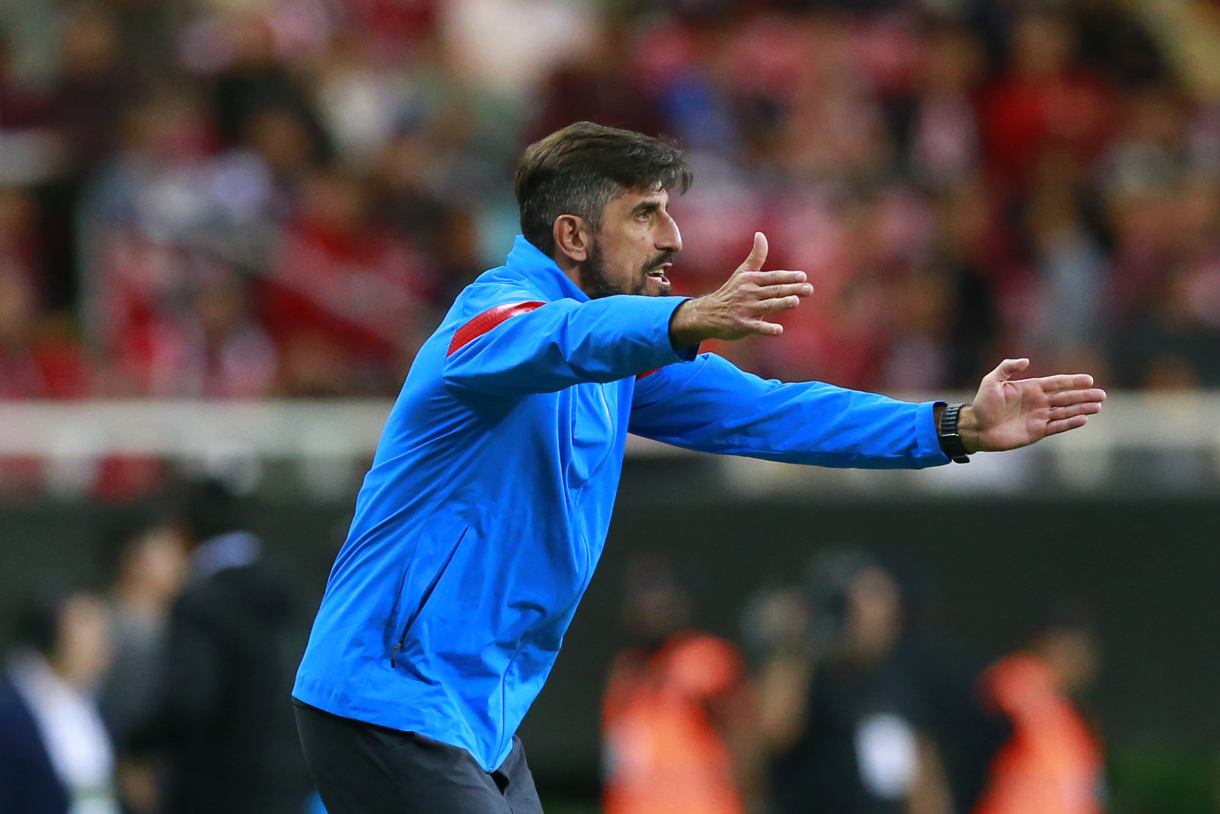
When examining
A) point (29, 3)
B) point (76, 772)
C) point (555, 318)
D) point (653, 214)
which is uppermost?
point (29, 3)

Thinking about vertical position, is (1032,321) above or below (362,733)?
above

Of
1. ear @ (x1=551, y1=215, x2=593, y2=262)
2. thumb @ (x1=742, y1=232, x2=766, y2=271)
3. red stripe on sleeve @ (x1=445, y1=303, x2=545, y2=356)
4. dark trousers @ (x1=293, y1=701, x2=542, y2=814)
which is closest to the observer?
thumb @ (x1=742, y1=232, x2=766, y2=271)

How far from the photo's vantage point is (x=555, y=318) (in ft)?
11.2

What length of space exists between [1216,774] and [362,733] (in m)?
7.60

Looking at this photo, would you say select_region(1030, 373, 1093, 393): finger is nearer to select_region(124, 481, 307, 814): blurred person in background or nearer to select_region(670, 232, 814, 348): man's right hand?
select_region(670, 232, 814, 348): man's right hand

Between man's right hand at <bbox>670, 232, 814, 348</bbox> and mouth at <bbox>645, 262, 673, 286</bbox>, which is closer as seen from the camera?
man's right hand at <bbox>670, 232, 814, 348</bbox>

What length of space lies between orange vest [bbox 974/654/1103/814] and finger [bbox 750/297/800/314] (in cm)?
605

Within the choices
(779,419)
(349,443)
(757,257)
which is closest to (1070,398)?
(779,419)

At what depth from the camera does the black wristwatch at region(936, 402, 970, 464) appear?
12.4 feet

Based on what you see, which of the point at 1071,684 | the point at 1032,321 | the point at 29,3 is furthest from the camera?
the point at 29,3

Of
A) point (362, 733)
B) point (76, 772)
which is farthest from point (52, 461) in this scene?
point (362, 733)

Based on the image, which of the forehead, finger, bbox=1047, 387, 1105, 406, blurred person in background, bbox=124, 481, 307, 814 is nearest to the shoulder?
the forehead

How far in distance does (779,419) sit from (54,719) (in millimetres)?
4246

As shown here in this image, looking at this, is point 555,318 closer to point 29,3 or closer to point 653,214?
point 653,214
